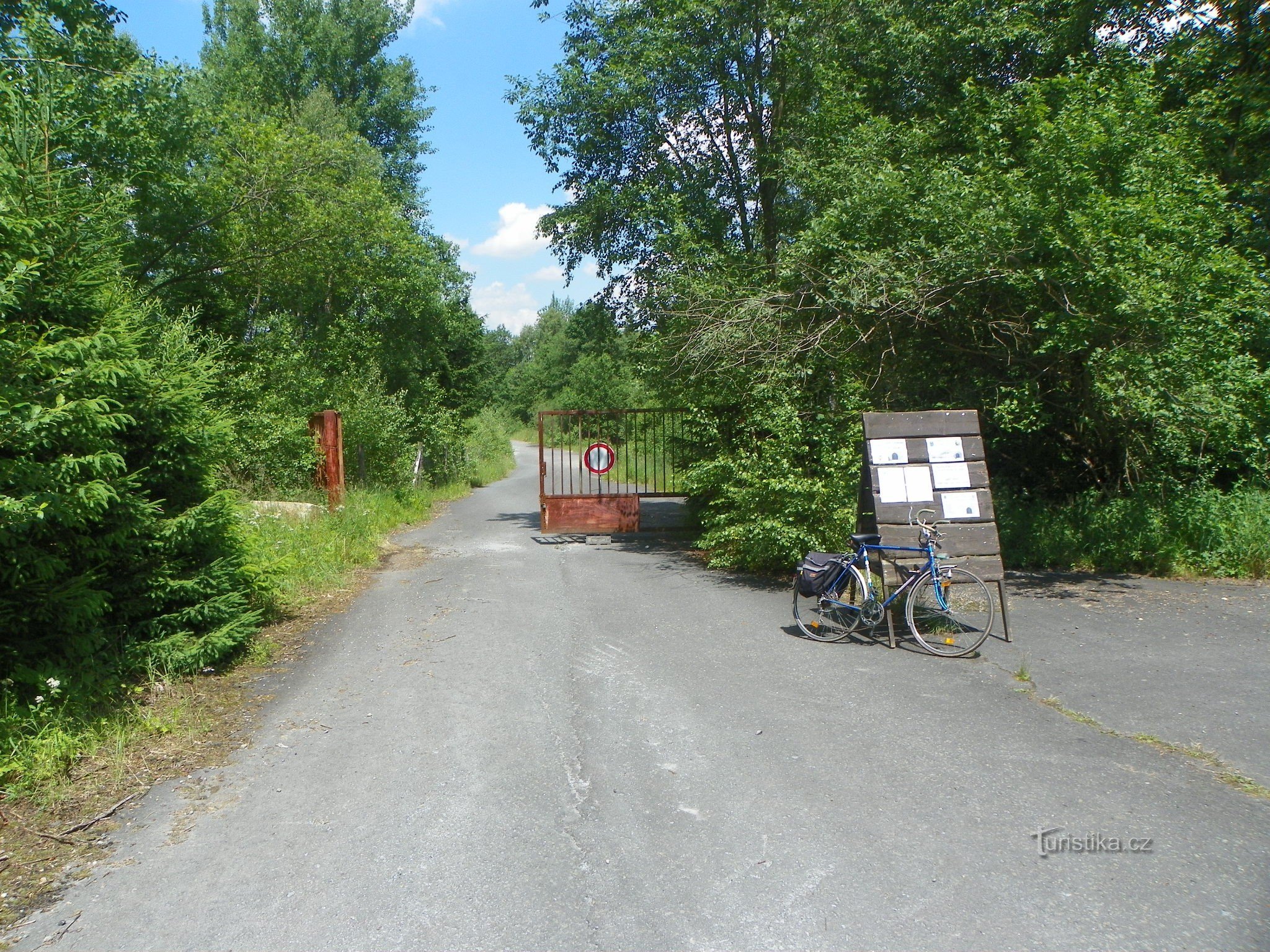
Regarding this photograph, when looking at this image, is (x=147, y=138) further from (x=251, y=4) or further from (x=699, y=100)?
(x=251, y=4)

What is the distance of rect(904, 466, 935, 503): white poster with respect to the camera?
8844mm

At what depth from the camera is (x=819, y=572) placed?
8.56 m

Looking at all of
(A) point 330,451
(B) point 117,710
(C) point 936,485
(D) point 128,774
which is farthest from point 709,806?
(A) point 330,451

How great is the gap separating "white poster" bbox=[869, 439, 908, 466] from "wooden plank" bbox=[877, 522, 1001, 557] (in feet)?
2.17

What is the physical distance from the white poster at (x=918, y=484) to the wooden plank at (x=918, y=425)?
1.18 ft

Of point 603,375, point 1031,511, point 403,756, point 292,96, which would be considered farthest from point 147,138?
point 603,375

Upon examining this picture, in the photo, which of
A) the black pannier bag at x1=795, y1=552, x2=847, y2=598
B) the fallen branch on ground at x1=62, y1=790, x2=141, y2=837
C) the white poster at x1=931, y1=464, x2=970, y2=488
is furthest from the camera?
the white poster at x1=931, y1=464, x2=970, y2=488

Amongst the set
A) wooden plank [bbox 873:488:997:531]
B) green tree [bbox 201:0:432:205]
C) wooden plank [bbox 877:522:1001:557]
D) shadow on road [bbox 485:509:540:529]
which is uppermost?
green tree [bbox 201:0:432:205]

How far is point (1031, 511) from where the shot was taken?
14180 mm

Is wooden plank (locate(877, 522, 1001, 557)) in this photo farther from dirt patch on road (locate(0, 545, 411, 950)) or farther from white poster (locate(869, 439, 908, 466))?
dirt patch on road (locate(0, 545, 411, 950))

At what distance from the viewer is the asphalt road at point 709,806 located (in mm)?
3770

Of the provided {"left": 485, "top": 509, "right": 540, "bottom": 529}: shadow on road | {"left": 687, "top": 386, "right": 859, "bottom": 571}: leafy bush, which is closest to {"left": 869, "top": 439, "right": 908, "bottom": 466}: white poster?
{"left": 687, "top": 386, "right": 859, "bottom": 571}: leafy bush

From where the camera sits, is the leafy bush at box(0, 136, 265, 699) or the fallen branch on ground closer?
the fallen branch on ground

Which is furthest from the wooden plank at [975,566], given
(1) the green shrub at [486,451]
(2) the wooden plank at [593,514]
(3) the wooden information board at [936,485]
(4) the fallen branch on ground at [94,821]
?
(1) the green shrub at [486,451]
